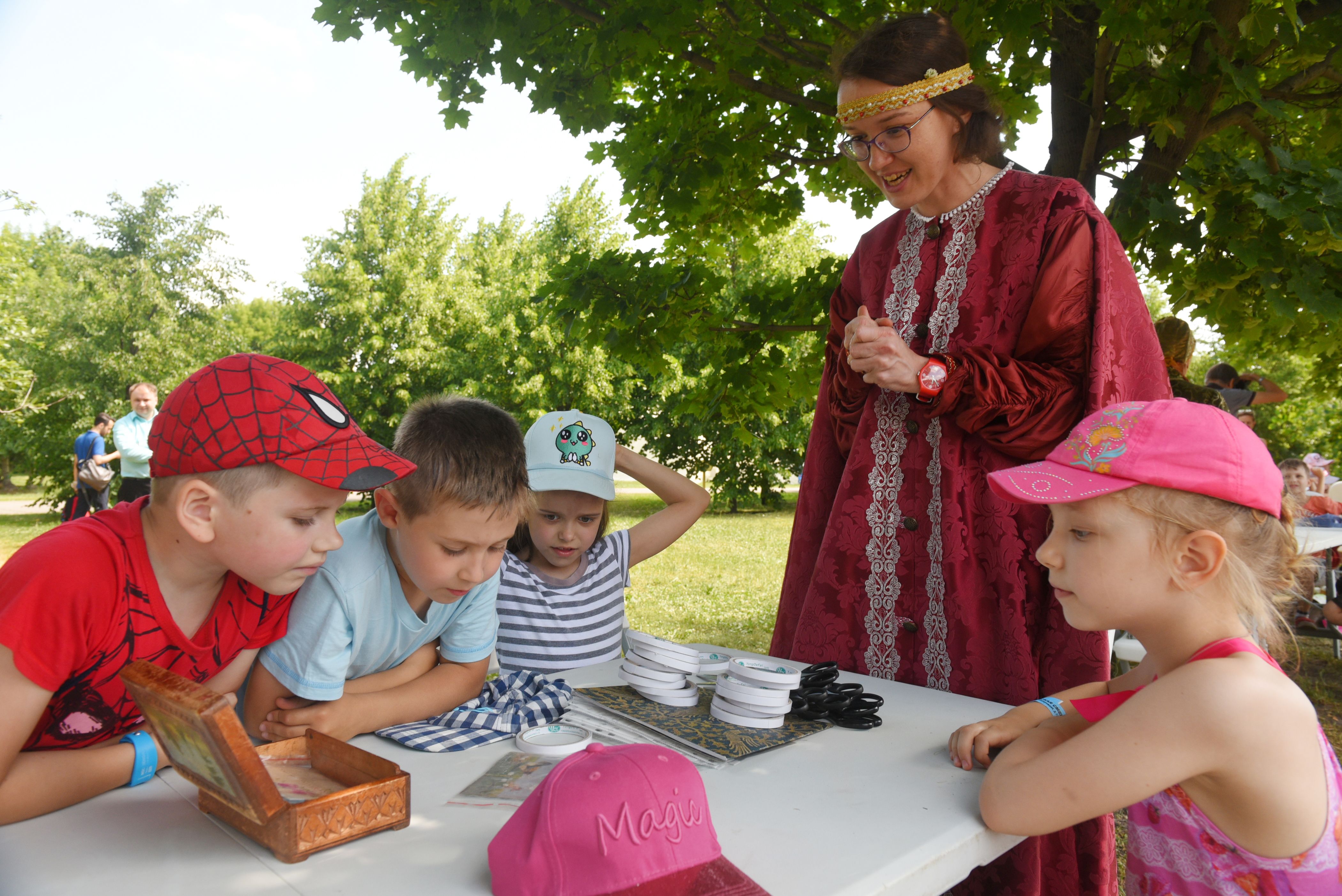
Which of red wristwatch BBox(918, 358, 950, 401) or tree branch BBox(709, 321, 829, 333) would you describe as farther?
tree branch BBox(709, 321, 829, 333)

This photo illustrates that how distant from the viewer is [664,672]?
1.67 meters

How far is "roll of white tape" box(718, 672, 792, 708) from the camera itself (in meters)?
1.50

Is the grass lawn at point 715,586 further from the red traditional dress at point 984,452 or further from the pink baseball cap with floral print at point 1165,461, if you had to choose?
the pink baseball cap with floral print at point 1165,461

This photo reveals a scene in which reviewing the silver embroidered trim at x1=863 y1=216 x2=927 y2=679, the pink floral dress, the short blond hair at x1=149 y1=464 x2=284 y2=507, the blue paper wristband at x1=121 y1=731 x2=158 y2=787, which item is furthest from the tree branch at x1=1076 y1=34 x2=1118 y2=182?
the blue paper wristband at x1=121 y1=731 x2=158 y2=787

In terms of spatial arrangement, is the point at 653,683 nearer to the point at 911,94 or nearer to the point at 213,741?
the point at 213,741

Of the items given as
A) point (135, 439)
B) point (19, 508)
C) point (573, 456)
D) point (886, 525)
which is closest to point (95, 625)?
point (573, 456)

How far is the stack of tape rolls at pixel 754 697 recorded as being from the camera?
1.50m

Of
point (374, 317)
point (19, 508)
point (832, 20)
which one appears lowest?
point (19, 508)

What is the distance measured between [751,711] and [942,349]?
1.04 metres

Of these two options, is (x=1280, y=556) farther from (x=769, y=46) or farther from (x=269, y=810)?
(x=769, y=46)

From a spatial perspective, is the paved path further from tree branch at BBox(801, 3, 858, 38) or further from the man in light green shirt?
tree branch at BBox(801, 3, 858, 38)

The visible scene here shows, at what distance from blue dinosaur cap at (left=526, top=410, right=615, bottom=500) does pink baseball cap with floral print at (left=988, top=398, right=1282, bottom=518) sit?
1.28 metres

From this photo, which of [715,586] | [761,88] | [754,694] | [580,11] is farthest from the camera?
[715,586]

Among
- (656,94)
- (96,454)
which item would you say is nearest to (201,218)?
(96,454)
